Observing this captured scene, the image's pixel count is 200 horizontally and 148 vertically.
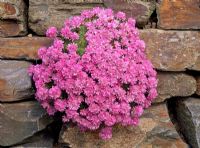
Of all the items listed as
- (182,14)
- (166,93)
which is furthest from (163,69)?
(182,14)

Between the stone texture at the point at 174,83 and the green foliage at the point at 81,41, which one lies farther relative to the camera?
the stone texture at the point at 174,83

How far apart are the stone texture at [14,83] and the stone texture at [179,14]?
1.48 metres

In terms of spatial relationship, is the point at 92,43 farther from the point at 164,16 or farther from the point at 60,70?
the point at 164,16

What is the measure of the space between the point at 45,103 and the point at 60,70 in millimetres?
367

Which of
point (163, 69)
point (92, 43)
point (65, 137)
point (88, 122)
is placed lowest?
point (65, 137)

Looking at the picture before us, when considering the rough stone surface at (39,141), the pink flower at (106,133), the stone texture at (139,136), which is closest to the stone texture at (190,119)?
the stone texture at (139,136)

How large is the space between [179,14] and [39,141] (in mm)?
1933

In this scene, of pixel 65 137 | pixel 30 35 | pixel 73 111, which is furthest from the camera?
pixel 30 35

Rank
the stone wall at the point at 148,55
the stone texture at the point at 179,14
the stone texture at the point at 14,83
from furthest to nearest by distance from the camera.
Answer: the stone texture at the point at 179,14
the stone wall at the point at 148,55
the stone texture at the point at 14,83

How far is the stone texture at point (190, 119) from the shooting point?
16.3ft

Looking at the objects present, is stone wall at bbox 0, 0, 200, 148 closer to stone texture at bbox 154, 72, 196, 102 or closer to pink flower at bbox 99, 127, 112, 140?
stone texture at bbox 154, 72, 196, 102

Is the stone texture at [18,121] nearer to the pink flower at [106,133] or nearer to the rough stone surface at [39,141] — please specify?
the rough stone surface at [39,141]

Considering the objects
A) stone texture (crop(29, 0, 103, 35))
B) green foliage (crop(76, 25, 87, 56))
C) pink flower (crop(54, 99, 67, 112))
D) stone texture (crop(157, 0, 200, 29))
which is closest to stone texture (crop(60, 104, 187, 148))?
pink flower (crop(54, 99, 67, 112))

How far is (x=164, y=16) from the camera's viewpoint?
4.93m
